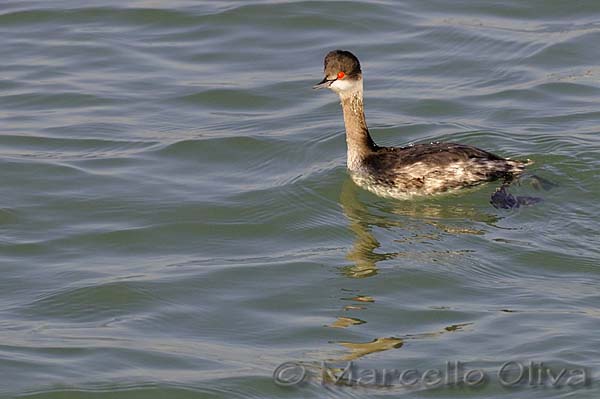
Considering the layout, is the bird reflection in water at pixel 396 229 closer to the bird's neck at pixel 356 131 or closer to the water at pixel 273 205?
the water at pixel 273 205

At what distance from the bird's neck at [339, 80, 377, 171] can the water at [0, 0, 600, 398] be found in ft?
0.84

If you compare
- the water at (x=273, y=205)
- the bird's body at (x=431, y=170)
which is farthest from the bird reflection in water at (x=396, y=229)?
the bird's body at (x=431, y=170)

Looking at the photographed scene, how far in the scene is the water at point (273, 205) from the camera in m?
8.62

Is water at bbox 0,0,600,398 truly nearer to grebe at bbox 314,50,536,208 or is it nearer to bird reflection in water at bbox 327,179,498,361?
bird reflection in water at bbox 327,179,498,361

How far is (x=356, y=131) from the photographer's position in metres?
11.9

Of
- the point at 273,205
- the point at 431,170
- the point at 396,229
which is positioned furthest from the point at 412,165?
the point at 273,205

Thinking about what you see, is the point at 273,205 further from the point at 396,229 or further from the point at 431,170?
the point at 431,170

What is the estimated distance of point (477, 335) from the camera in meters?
8.68

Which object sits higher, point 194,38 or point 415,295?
point 194,38

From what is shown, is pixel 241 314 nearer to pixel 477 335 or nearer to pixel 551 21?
pixel 477 335

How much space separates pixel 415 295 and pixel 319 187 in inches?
94.9

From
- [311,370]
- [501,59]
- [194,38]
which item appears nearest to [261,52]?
[194,38]

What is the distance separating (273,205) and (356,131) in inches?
41.6

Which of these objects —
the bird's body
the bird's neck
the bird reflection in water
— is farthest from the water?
the bird's neck
